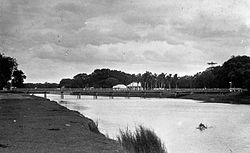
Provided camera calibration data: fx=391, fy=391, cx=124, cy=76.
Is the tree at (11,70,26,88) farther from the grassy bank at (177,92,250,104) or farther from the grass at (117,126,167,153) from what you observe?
the grass at (117,126,167,153)

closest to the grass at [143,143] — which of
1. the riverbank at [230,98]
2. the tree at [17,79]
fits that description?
the riverbank at [230,98]

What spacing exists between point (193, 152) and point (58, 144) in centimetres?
1333

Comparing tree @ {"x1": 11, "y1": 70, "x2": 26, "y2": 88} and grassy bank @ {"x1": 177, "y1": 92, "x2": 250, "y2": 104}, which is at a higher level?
tree @ {"x1": 11, "y1": 70, "x2": 26, "y2": 88}

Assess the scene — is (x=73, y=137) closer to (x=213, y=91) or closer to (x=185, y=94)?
(x=213, y=91)

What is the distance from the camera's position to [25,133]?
71.4 feet

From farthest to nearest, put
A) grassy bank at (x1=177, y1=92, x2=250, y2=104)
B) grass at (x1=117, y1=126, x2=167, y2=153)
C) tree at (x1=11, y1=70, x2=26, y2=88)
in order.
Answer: tree at (x1=11, y1=70, x2=26, y2=88) < grassy bank at (x1=177, y1=92, x2=250, y2=104) < grass at (x1=117, y1=126, x2=167, y2=153)

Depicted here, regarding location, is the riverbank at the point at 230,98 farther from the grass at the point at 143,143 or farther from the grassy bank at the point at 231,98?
the grass at the point at 143,143

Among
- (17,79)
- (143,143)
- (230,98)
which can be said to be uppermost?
(17,79)

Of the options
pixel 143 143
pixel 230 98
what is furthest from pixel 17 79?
pixel 143 143

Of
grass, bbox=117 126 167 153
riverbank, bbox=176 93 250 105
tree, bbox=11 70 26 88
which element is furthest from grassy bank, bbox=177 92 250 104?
grass, bbox=117 126 167 153

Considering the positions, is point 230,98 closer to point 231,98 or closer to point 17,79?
point 231,98

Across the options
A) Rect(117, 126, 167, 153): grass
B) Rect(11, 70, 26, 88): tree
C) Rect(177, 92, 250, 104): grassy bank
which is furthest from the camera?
Rect(11, 70, 26, 88): tree

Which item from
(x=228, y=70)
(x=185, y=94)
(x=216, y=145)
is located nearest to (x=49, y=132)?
(x=216, y=145)

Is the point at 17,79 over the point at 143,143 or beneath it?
over
